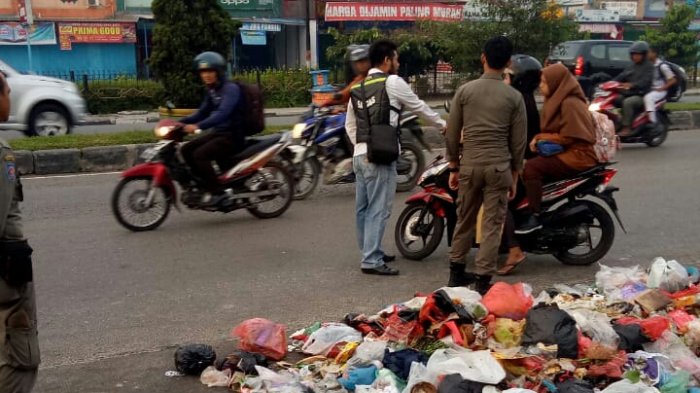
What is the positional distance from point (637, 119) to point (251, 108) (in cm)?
706

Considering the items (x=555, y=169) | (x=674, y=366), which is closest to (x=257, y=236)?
(x=555, y=169)

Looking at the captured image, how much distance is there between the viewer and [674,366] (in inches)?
153

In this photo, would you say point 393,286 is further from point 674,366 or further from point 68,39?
point 68,39

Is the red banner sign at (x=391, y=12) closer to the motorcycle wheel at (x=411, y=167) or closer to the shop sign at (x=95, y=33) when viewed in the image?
the shop sign at (x=95, y=33)

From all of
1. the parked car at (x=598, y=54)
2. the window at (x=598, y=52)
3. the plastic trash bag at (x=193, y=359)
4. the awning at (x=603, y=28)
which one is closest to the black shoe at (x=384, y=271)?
the plastic trash bag at (x=193, y=359)

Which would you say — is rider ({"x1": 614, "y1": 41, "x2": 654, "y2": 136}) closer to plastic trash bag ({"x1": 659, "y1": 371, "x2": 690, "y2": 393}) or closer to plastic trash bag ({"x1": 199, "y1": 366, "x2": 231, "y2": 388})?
plastic trash bag ({"x1": 659, "y1": 371, "x2": 690, "y2": 393})

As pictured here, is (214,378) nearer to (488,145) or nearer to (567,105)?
(488,145)

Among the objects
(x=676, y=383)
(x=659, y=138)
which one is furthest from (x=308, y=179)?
(x=659, y=138)

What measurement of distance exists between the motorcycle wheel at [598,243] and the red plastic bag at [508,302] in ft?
5.61

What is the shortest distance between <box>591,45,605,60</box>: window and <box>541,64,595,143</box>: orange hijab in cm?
1583

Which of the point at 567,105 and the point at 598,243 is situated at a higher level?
the point at 567,105

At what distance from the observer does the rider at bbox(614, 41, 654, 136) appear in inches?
481

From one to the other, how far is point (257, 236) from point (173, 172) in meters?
1.05

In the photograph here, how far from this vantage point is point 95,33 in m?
27.8
